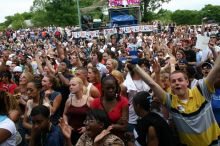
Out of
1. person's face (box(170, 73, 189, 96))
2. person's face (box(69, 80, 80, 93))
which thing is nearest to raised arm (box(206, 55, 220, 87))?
person's face (box(170, 73, 189, 96))

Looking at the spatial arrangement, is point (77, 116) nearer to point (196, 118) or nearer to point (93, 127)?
point (93, 127)

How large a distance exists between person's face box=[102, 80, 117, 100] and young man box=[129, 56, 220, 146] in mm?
966

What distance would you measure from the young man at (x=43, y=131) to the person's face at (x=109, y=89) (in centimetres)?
88

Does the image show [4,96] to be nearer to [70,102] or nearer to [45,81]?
[70,102]

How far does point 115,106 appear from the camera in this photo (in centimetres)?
528

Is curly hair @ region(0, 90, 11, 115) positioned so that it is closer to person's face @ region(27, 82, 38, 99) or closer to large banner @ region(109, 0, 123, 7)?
person's face @ region(27, 82, 38, 99)

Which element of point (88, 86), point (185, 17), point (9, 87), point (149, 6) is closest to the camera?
point (88, 86)

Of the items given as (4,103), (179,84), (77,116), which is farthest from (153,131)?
(77,116)

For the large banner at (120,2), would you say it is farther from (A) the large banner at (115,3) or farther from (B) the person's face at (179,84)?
(B) the person's face at (179,84)

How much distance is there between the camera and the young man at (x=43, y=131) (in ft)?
14.6

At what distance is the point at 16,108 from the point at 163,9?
52.7 meters

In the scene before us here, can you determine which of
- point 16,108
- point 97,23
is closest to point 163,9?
point 97,23

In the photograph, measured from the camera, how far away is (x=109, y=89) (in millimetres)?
5203

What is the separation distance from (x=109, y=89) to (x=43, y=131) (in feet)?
3.49
